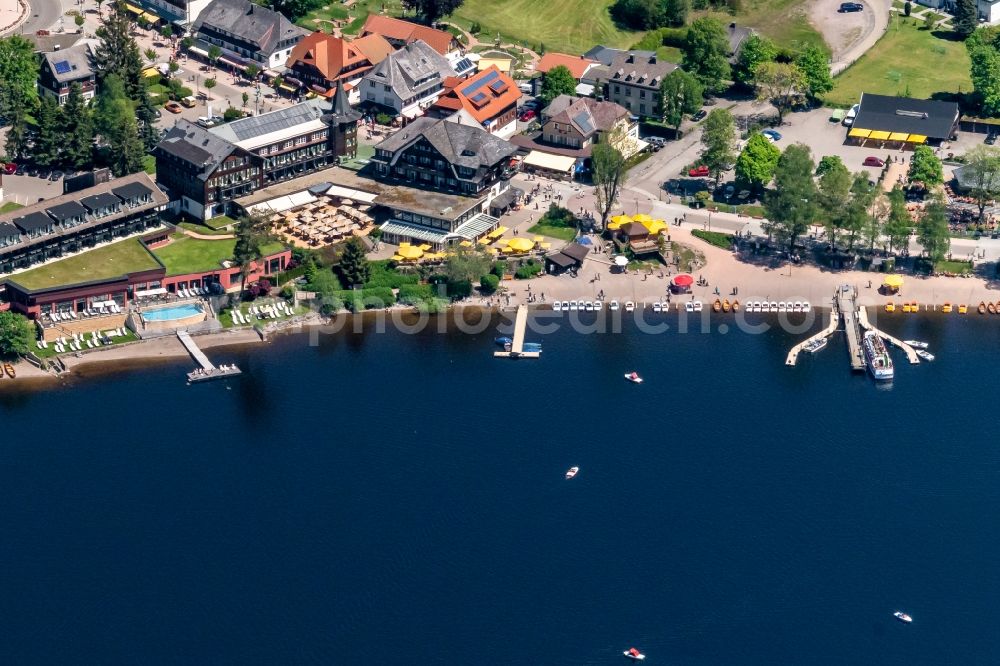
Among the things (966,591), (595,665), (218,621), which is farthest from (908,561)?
(218,621)

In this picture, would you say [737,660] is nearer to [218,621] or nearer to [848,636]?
[848,636]

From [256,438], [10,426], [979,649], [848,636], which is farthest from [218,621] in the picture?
[979,649]

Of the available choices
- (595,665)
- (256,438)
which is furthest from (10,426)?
(595,665)

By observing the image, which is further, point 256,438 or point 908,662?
point 256,438

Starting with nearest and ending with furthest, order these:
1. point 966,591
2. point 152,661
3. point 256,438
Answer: point 152,661
point 966,591
point 256,438

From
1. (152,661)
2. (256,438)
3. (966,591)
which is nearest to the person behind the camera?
(152,661)

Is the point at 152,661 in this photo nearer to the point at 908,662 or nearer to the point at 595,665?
the point at 595,665

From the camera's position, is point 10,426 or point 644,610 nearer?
point 644,610
